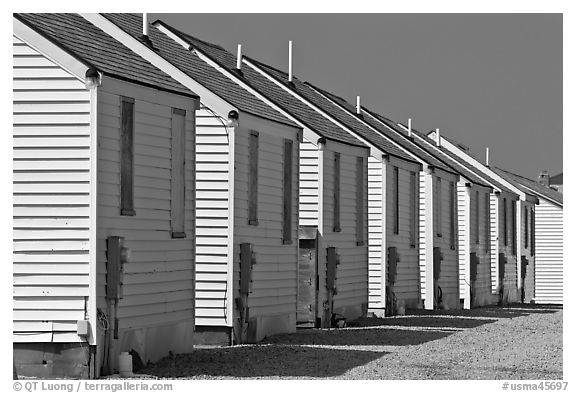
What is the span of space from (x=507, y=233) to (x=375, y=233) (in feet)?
59.4

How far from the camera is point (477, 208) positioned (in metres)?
47.5

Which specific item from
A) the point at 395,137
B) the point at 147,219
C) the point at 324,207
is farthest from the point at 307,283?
the point at 395,137

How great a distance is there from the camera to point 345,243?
32.1m

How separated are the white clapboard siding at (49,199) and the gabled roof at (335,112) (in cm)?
1787

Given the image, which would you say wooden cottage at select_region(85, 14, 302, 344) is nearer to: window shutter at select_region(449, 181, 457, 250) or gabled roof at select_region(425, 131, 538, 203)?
window shutter at select_region(449, 181, 457, 250)

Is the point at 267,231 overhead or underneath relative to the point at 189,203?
underneath

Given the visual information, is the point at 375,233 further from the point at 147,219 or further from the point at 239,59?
the point at 147,219

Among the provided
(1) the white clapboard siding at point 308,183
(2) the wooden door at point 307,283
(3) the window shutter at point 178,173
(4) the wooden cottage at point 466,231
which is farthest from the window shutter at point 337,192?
(4) the wooden cottage at point 466,231

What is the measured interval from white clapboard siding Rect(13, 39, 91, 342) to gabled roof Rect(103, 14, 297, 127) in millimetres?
7010

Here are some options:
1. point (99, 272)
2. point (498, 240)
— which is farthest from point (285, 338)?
point (498, 240)

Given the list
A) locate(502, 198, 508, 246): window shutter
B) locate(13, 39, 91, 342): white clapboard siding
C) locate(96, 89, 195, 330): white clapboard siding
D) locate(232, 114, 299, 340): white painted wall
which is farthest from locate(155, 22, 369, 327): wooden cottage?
locate(502, 198, 508, 246): window shutter

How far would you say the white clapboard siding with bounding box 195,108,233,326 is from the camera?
2409 cm

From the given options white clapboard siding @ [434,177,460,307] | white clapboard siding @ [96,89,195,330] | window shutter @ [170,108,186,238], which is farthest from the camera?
white clapboard siding @ [434,177,460,307]
